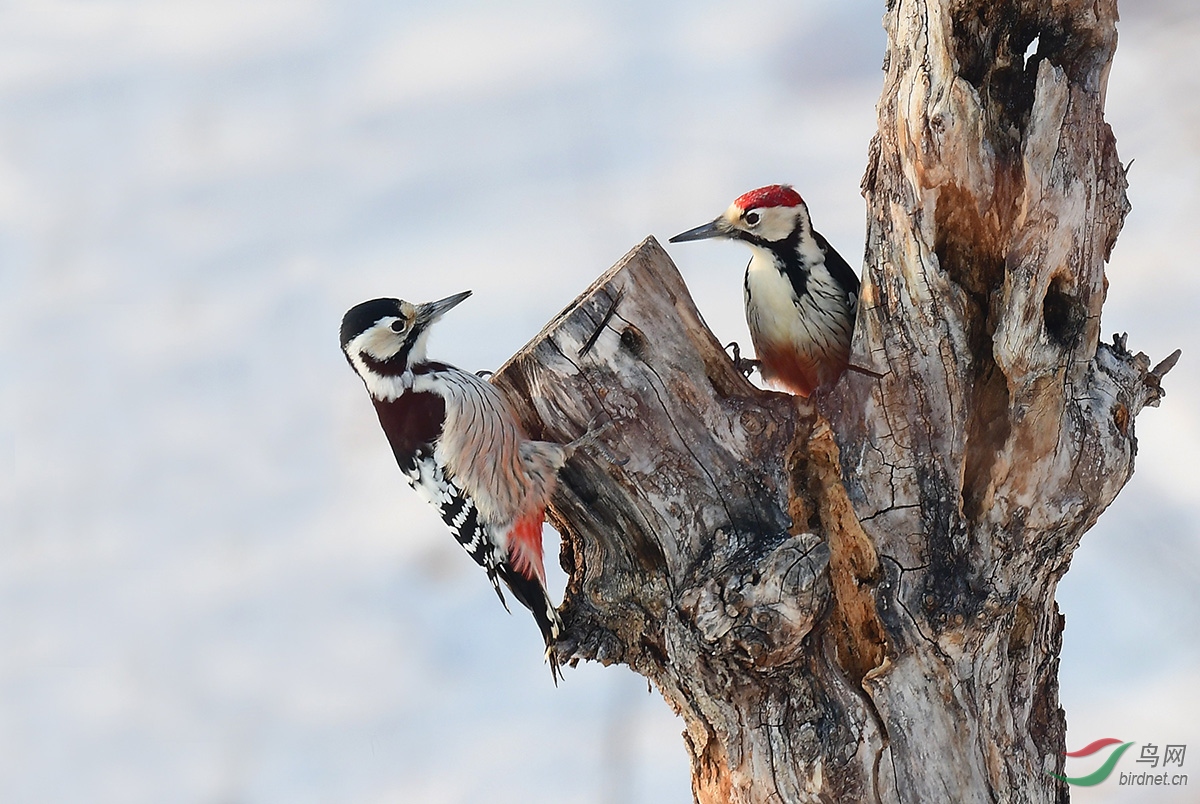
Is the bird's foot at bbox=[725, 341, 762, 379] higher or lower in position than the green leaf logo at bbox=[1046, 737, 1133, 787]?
higher

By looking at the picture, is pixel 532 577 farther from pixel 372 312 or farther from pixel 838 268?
pixel 838 268

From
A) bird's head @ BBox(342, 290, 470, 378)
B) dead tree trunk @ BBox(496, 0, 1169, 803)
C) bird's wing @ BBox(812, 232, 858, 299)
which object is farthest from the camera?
bird's head @ BBox(342, 290, 470, 378)

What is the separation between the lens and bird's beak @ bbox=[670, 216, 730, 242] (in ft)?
8.99


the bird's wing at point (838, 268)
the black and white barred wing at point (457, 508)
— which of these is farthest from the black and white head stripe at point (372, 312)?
the bird's wing at point (838, 268)

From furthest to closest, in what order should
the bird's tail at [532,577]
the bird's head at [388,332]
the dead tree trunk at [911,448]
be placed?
the bird's head at [388,332] < the bird's tail at [532,577] < the dead tree trunk at [911,448]

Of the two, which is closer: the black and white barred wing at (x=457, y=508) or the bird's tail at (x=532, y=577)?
the bird's tail at (x=532, y=577)

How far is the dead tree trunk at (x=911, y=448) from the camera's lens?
2.15 metres

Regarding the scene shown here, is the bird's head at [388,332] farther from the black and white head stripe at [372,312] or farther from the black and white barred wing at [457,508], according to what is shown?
the black and white barred wing at [457,508]

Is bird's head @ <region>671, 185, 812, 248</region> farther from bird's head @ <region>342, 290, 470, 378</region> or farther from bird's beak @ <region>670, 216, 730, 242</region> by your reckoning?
bird's head @ <region>342, 290, 470, 378</region>

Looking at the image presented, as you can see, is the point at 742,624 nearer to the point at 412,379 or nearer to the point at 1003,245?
the point at 1003,245

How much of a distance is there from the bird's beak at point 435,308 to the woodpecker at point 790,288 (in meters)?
0.60

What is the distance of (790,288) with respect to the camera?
2.65 metres

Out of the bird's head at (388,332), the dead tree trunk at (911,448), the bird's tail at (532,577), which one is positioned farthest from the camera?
the bird's head at (388,332)

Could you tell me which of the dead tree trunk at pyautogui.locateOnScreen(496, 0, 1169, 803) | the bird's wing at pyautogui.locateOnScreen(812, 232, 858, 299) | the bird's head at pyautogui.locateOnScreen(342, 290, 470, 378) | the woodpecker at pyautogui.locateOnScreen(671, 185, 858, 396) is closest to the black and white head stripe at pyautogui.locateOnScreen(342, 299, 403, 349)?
the bird's head at pyautogui.locateOnScreen(342, 290, 470, 378)
